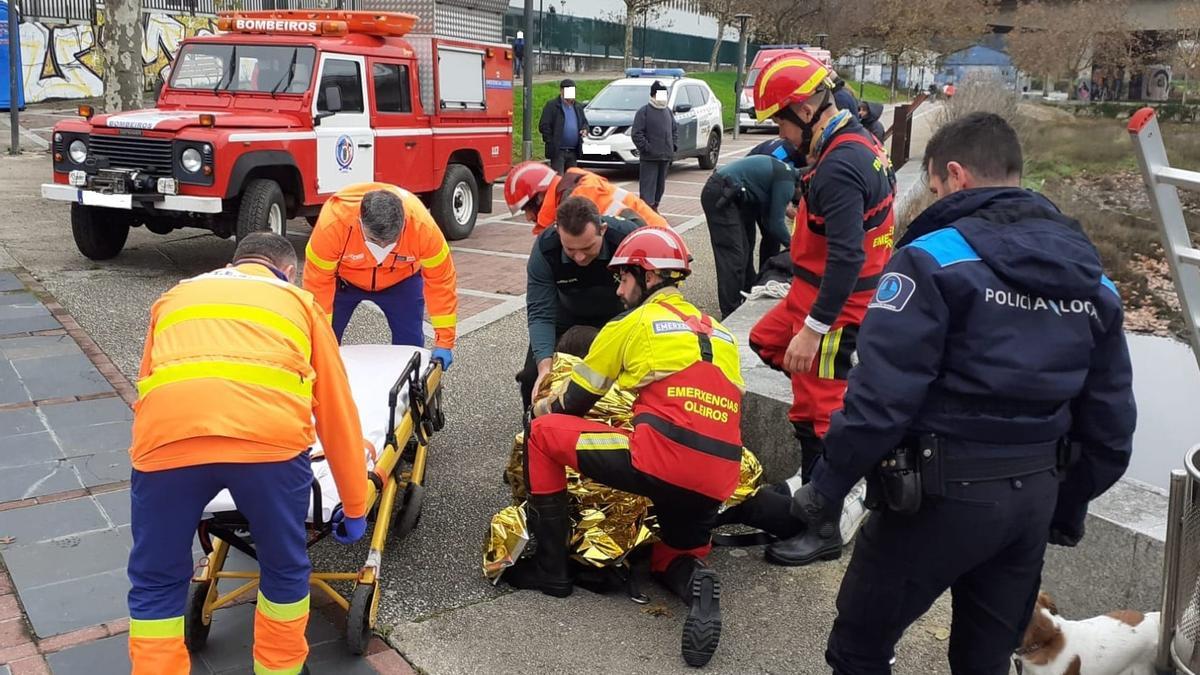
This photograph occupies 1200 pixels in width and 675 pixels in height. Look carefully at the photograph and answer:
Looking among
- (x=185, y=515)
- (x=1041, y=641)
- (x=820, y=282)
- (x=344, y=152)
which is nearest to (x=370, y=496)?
(x=185, y=515)

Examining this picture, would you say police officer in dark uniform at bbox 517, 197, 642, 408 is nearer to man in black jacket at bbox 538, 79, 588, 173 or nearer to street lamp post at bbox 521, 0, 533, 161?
man in black jacket at bbox 538, 79, 588, 173

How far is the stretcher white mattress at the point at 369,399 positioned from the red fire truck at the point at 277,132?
4535mm

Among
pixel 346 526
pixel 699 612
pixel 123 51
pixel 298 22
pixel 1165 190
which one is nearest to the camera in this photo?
pixel 1165 190

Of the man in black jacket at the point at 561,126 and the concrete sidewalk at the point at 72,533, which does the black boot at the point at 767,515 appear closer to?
the concrete sidewalk at the point at 72,533

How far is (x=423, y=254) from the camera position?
508 cm

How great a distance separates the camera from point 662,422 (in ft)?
12.1

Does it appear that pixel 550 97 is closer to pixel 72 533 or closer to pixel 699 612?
pixel 72 533

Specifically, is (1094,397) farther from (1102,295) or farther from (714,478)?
(714,478)

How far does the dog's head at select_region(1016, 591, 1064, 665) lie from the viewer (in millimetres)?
3135

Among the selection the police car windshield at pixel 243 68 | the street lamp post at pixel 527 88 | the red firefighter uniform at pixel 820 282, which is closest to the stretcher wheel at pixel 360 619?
the red firefighter uniform at pixel 820 282

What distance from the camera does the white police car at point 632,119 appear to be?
16969 millimetres

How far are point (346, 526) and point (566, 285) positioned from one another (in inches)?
88.4

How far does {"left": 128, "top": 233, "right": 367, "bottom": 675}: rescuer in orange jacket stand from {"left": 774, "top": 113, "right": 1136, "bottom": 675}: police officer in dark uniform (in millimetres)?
1501

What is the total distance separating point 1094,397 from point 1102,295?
0.27 m
